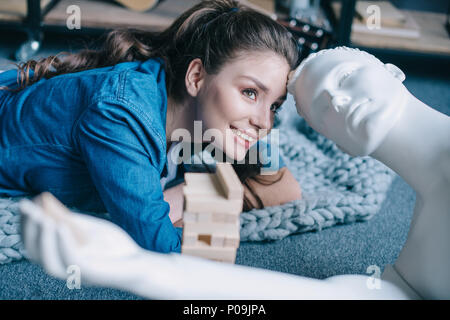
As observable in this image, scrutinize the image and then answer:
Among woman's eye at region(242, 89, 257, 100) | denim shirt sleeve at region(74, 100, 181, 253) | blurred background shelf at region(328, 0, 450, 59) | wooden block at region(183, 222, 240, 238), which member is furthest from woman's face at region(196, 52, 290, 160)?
blurred background shelf at region(328, 0, 450, 59)

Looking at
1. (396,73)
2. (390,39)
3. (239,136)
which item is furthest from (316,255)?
(390,39)

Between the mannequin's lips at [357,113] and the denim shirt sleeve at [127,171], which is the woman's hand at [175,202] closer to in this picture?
the denim shirt sleeve at [127,171]

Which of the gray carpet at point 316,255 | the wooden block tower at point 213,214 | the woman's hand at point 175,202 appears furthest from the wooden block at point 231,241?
the woman's hand at point 175,202

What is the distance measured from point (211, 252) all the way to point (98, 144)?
34 centimetres

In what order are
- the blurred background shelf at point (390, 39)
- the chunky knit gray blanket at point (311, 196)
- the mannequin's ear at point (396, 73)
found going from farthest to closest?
1. the blurred background shelf at point (390, 39)
2. the chunky knit gray blanket at point (311, 196)
3. the mannequin's ear at point (396, 73)

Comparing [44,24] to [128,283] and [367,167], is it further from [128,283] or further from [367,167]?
[128,283]

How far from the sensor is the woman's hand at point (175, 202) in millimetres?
989

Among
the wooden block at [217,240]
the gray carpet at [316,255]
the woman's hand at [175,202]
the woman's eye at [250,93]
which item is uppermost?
the woman's eye at [250,93]

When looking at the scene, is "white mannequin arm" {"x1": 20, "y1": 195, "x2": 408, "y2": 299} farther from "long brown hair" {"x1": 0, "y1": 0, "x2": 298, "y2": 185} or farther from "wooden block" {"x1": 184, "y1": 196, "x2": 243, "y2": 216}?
"long brown hair" {"x1": 0, "y1": 0, "x2": 298, "y2": 185}

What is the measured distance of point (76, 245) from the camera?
0.46m

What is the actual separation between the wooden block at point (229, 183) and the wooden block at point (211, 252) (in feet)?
0.22
